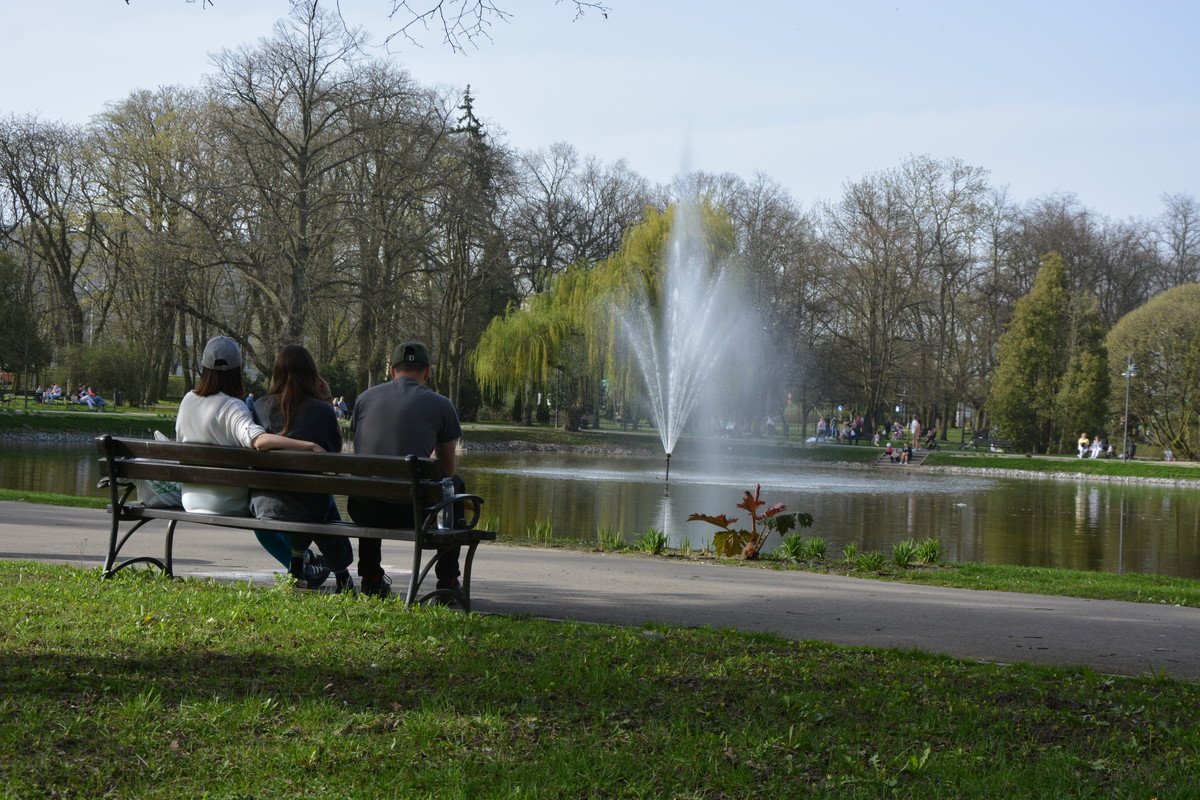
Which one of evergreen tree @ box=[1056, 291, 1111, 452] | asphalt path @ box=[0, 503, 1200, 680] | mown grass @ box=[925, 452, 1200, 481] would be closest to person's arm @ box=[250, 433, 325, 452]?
asphalt path @ box=[0, 503, 1200, 680]

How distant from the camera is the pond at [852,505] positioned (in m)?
19.0

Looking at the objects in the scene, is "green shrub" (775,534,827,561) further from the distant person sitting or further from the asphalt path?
the distant person sitting

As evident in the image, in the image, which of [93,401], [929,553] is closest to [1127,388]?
[93,401]

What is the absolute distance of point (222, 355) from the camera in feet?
24.8

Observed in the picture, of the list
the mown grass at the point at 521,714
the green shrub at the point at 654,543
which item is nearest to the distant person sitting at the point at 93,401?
the green shrub at the point at 654,543

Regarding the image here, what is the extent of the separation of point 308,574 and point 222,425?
111cm

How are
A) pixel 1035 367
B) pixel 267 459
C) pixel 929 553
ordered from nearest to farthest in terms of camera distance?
pixel 267 459
pixel 929 553
pixel 1035 367

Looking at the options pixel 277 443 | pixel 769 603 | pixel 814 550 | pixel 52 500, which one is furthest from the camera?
pixel 52 500

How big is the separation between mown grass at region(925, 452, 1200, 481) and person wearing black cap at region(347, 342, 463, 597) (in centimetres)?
4081

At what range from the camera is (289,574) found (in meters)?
7.45

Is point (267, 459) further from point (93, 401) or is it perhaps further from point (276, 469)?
point (93, 401)

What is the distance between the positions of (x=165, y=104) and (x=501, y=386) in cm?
1818

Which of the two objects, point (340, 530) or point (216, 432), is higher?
point (216, 432)

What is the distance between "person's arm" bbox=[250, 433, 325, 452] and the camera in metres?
7.25
